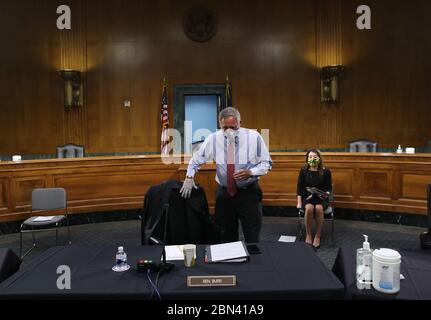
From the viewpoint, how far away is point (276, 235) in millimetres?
4906

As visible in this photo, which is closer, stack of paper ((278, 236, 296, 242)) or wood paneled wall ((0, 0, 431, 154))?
stack of paper ((278, 236, 296, 242))

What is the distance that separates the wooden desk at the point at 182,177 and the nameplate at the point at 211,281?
12.6 ft

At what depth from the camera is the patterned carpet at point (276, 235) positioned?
446cm

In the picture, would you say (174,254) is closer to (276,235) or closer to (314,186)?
(314,186)

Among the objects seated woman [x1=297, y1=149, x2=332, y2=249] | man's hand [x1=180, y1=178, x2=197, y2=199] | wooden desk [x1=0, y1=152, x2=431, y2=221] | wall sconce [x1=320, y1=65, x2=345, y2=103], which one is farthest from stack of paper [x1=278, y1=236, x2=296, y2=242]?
wall sconce [x1=320, y1=65, x2=345, y2=103]

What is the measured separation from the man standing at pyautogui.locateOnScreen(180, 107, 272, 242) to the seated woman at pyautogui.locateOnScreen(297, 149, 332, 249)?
1.67 metres

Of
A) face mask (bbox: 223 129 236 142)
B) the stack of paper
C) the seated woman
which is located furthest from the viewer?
the stack of paper

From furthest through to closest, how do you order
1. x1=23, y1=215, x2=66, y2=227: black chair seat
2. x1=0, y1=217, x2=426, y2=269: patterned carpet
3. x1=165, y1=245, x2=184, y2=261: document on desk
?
1. x1=0, y1=217, x2=426, y2=269: patterned carpet
2. x1=23, y1=215, x2=66, y2=227: black chair seat
3. x1=165, y1=245, x2=184, y2=261: document on desk

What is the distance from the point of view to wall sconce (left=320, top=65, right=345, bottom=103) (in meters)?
7.75

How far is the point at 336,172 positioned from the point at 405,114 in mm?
3354

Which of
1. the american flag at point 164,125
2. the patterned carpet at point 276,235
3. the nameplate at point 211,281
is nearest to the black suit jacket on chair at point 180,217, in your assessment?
the nameplate at point 211,281

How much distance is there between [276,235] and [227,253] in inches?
120

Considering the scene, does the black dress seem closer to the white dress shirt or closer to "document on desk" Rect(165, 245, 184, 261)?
the white dress shirt
